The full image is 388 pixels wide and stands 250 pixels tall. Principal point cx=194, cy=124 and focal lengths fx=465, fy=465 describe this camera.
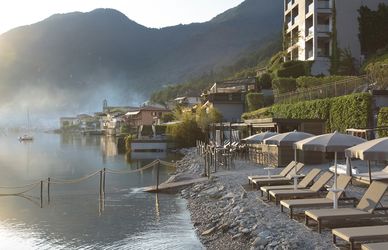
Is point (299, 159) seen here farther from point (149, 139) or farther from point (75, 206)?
point (149, 139)

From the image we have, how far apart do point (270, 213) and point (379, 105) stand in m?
13.3

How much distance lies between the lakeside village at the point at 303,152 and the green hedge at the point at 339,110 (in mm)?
57

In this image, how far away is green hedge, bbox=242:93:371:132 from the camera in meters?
23.8

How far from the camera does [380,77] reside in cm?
2616

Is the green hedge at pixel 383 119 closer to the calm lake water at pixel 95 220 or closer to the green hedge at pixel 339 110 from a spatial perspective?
the green hedge at pixel 339 110

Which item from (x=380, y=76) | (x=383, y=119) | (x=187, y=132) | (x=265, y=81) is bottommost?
(x=187, y=132)

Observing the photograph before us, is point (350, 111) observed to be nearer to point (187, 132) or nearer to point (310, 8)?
point (310, 8)

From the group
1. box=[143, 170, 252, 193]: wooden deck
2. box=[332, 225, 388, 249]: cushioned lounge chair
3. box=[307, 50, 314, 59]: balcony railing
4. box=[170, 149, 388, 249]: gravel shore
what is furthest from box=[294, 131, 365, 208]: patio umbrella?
box=[307, 50, 314, 59]: balcony railing

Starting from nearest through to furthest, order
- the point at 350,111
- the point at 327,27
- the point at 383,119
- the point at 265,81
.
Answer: the point at 383,119 → the point at 350,111 → the point at 327,27 → the point at 265,81

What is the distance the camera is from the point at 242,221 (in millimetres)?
12461

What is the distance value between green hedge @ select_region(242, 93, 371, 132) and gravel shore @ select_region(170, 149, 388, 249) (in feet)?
25.1

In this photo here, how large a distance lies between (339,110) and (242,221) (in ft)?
52.0

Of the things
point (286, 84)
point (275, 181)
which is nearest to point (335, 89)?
point (275, 181)

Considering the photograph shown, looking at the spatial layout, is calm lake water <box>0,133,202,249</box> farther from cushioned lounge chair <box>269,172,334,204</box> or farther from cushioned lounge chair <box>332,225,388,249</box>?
cushioned lounge chair <box>332,225,388,249</box>
